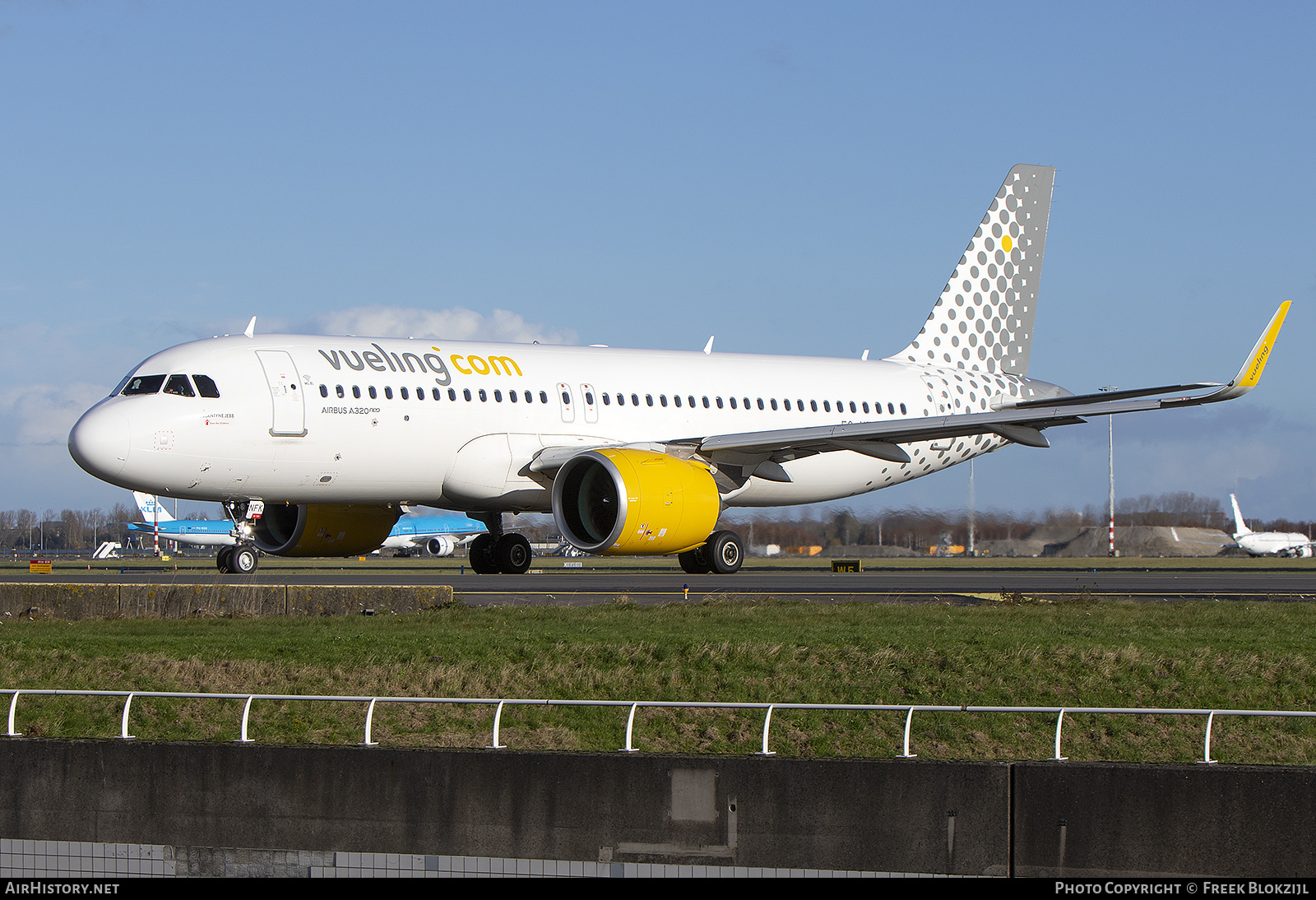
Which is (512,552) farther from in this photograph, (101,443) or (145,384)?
(101,443)

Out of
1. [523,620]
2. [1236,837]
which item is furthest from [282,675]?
[1236,837]

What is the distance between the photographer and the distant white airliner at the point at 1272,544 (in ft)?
261

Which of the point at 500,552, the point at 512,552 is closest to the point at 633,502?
the point at 512,552

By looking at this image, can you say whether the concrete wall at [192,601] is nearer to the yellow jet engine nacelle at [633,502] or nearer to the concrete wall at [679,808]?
the yellow jet engine nacelle at [633,502]

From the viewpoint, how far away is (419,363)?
23.8 m

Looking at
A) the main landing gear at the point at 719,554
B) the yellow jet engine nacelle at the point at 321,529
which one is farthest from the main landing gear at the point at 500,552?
the main landing gear at the point at 719,554

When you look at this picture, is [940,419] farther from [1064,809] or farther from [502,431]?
[1064,809]

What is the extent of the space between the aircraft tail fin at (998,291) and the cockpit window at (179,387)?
16475 millimetres

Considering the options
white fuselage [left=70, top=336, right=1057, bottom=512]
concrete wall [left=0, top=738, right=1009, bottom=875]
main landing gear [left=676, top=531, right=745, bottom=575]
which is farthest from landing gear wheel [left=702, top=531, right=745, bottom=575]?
concrete wall [left=0, top=738, right=1009, bottom=875]

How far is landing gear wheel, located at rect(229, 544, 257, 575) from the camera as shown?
79.1 feet

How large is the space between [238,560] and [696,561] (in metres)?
8.62

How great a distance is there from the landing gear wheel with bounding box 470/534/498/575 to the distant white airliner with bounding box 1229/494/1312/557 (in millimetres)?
62866

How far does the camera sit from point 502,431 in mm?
24188

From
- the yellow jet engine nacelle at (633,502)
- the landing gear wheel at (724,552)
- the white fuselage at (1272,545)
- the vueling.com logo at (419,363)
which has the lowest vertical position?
the landing gear wheel at (724,552)
